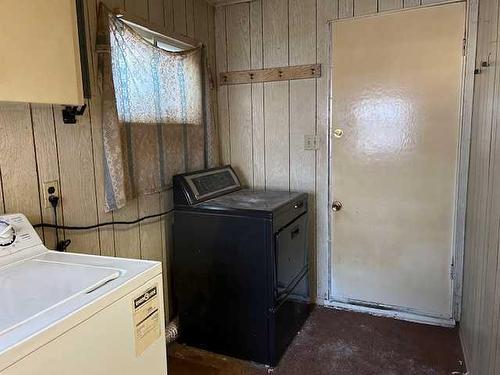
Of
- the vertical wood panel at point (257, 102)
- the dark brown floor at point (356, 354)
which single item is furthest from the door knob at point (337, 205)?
the dark brown floor at point (356, 354)

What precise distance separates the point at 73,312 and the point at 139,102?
1421 millimetres

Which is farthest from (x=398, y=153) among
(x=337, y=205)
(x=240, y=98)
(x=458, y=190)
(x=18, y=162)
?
(x=18, y=162)

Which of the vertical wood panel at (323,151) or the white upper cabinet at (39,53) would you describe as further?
the vertical wood panel at (323,151)

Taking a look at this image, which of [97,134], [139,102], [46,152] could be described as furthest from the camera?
[139,102]

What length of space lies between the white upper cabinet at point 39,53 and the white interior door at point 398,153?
5.80ft

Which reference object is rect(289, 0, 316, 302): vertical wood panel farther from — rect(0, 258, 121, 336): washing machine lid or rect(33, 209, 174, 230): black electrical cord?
rect(0, 258, 121, 336): washing machine lid

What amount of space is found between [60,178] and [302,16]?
6.32 feet

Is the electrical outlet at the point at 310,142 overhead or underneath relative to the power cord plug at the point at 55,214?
overhead

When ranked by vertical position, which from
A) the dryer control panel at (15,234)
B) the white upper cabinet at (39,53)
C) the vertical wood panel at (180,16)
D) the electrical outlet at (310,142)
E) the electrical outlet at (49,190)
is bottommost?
the dryer control panel at (15,234)

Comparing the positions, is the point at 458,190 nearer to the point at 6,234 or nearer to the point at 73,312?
the point at 73,312

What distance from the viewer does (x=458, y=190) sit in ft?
7.91

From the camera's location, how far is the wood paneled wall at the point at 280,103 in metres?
2.66

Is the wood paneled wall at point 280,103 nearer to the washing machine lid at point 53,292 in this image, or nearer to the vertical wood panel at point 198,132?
the vertical wood panel at point 198,132

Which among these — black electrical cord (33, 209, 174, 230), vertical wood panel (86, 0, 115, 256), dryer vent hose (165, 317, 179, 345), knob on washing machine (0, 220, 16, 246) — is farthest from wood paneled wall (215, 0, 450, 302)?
knob on washing machine (0, 220, 16, 246)
